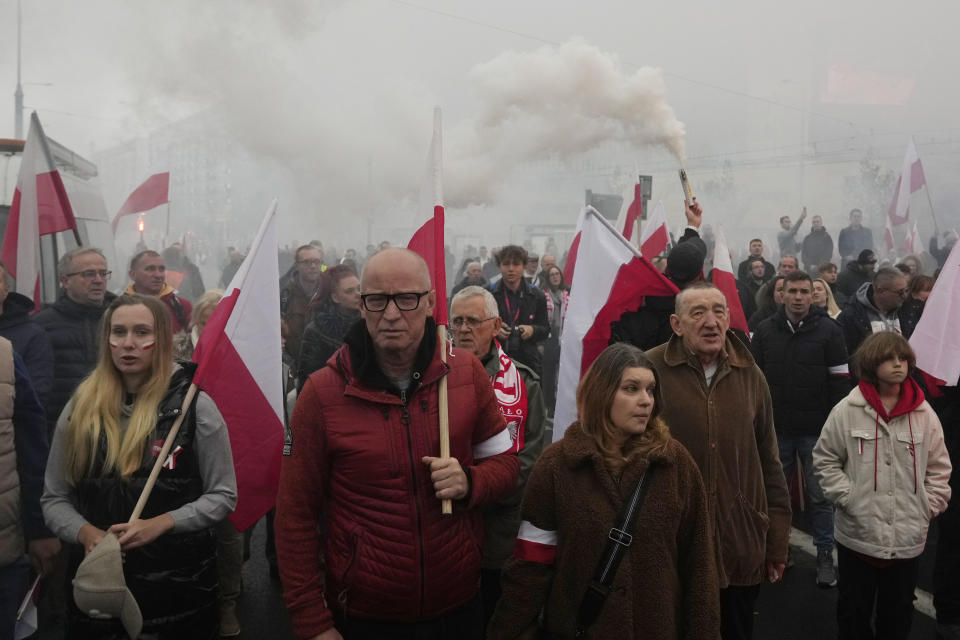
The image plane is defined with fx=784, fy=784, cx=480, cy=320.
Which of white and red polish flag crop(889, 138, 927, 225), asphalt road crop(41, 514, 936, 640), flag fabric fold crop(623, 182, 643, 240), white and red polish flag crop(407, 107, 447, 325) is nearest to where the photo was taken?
white and red polish flag crop(407, 107, 447, 325)

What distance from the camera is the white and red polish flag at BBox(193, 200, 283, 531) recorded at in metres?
3.04

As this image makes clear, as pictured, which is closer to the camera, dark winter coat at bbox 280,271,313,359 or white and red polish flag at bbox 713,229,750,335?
white and red polish flag at bbox 713,229,750,335

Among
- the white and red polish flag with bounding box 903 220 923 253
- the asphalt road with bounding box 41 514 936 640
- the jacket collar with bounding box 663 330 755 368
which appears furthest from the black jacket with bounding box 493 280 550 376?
the white and red polish flag with bounding box 903 220 923 253

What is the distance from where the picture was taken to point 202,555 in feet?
9.00

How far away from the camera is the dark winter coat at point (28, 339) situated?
160 inches

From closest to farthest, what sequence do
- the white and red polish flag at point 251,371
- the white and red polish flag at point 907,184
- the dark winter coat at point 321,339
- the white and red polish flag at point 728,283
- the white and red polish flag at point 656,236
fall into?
the white and red polish flag at point 251,371, the white and red polish flag at point 728,283, the dark winter coat at point 321,339, the white and red polish flag at point 656,236, the white and red polish flag at point 907,184

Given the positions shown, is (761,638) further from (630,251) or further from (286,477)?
(286,477)

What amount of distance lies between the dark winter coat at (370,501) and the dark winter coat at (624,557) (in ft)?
0.58

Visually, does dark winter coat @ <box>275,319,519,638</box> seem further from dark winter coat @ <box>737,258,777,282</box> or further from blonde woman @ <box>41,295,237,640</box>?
dark winter coat @ <box>737,258,777,282</box>

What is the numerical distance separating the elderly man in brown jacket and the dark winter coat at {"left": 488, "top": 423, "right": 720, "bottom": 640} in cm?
72

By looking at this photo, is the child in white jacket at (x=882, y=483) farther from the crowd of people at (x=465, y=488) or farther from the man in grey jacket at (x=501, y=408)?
the man in grey jacket at (x=501, y=408)

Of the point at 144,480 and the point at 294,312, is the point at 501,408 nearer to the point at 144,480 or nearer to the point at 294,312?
the point at 144,480

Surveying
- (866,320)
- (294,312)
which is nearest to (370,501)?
(294,312)

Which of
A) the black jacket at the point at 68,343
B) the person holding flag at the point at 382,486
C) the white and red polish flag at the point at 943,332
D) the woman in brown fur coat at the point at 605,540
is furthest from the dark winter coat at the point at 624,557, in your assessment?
the black jacket at the point at 68,343
